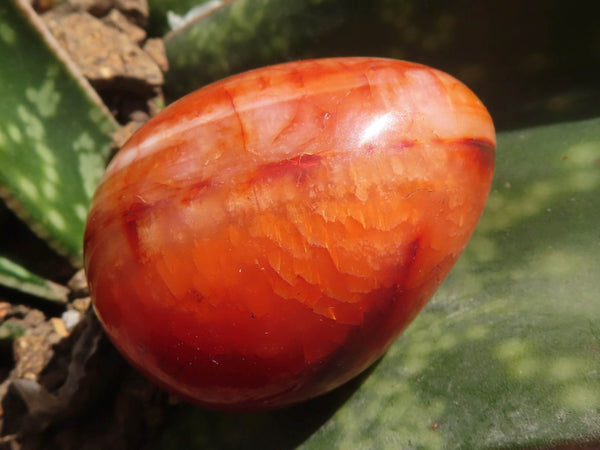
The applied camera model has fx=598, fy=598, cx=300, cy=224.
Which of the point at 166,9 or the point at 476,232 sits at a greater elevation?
the point at 166,9

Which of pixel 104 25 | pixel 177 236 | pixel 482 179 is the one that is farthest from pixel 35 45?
pixel 482 179

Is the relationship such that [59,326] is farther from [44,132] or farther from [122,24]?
[122,24]

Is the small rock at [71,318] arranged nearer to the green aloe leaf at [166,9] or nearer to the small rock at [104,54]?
the small rock at [104,54]

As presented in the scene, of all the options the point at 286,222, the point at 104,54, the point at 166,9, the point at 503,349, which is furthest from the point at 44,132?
the point at 503,349

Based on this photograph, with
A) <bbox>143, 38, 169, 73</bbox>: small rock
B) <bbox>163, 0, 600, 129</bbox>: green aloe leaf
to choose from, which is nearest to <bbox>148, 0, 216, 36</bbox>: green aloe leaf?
<bbox>143, 38, 169, 73</bbox>: small rock

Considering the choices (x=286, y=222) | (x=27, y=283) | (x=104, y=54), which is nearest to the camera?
(x=286, y=222)

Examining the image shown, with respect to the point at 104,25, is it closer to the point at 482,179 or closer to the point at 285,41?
the point at 285,41

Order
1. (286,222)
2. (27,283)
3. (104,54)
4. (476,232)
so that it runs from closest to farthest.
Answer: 1. (286,222)
2. (476,232)
3. (27,283)
4. (104,54)
